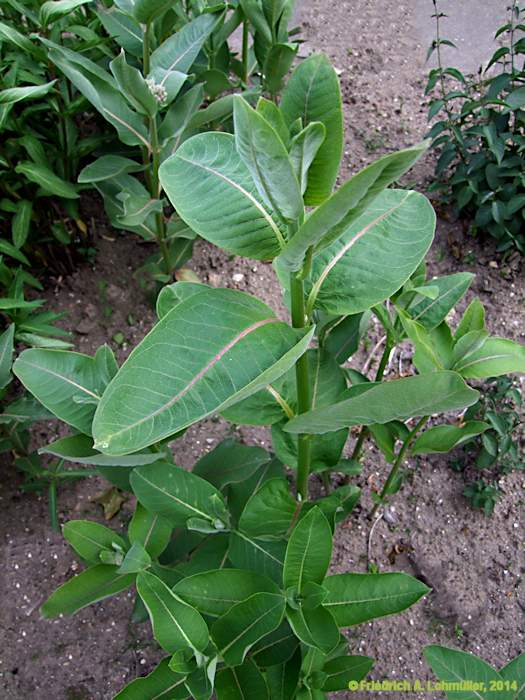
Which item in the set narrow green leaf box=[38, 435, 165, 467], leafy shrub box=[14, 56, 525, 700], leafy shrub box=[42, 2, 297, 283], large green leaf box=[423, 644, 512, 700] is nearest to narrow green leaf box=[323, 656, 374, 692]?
leafy shrub box=[14, 56, 525, 700]

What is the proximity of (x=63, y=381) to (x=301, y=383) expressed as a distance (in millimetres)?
570

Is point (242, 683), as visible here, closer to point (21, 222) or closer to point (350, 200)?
point (350, 200)

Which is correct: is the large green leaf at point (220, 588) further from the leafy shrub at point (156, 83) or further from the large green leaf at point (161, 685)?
the leafy shrub at point (156, 83)

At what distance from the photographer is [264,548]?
5.13 feet

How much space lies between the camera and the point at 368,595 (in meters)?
1.40

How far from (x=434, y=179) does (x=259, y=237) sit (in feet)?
7.63

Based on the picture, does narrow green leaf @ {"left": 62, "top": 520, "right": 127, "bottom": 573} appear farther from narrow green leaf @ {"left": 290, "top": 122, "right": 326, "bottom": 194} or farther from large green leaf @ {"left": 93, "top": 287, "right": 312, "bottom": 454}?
narrow green leaf @ {"left": 290, "top": 122, "right": 326, "bottom": 194}

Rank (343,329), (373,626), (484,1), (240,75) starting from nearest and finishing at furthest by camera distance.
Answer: (343,329)
(373,626)
(240,75)
(484,1)

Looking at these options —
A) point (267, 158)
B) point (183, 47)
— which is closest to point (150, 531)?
point (267, 158)

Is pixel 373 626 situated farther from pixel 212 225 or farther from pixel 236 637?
pixel 212 225

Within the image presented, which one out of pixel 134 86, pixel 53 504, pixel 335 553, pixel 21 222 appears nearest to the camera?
pixel 134 86

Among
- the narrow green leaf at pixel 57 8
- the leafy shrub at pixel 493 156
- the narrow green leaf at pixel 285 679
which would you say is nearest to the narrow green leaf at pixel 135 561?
the narrow green leaf at pixel 285 679

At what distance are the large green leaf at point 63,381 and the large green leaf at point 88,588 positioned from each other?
1.21ft

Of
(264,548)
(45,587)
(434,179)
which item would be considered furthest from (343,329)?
(434,179)
